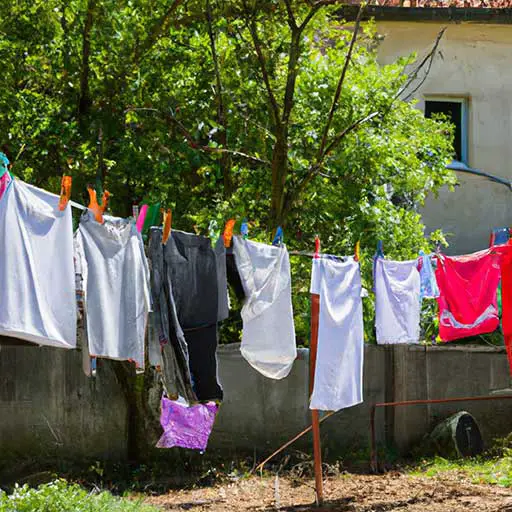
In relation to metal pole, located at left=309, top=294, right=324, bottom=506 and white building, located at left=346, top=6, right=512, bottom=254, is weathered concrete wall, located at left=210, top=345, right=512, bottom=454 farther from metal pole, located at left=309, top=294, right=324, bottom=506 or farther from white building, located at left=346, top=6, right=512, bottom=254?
white building, located at left=346, top=6, right=512, bottom=254

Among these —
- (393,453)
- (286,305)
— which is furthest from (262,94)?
(393,453)

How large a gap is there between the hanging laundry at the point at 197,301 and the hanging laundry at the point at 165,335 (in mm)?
71

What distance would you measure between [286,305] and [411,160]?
3.22 metres

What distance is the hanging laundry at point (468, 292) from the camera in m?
9.84

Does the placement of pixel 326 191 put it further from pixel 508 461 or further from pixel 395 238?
pixel 508 461

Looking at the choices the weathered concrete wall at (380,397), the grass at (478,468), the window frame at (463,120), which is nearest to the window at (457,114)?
the window frame at (463,120)

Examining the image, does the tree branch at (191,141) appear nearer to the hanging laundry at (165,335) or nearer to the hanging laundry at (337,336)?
the hanging laundry at (337,336)

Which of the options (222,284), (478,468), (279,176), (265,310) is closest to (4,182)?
(222,284)

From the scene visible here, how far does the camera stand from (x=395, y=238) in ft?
36.1

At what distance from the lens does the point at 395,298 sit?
1015 centimetres

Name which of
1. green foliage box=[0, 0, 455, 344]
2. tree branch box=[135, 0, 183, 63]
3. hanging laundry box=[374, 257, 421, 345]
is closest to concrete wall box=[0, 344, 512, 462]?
green foliage box=[0, 0, 455, 344]

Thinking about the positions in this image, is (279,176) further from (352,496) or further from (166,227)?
(352,496)

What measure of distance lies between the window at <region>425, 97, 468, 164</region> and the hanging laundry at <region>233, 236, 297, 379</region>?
7.24 meters

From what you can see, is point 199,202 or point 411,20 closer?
point 199,202
